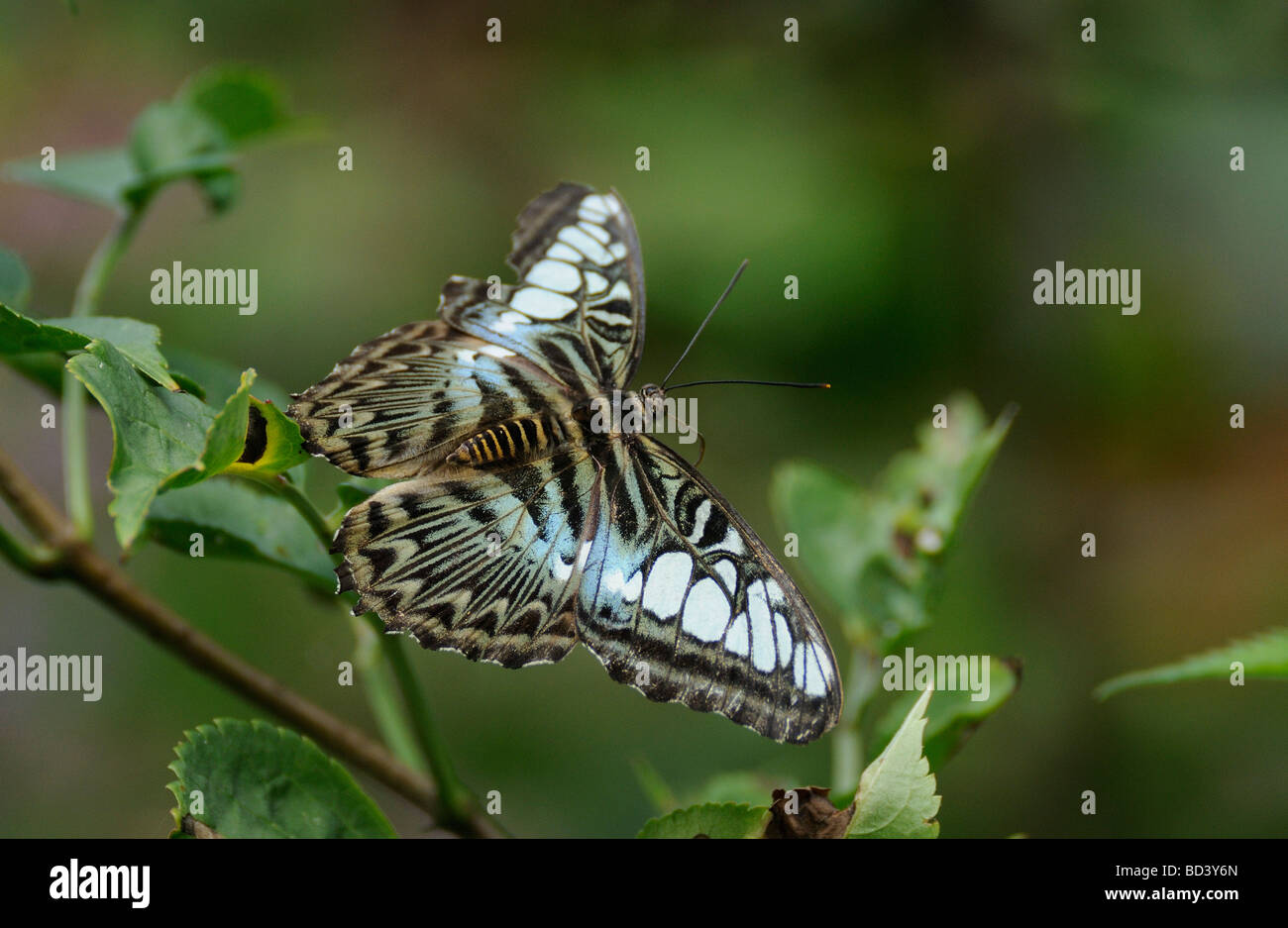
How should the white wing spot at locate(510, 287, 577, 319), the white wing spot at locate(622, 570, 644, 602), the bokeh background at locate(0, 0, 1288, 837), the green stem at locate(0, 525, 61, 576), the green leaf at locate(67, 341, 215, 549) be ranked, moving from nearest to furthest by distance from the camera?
the green leaf at locate(67, 341, 215, 549), the green stem at locate(0, 525, 61, 576), the white wing spot at locate(622, 570, 644, 602), the white wing spot at locate(510, 287, 577, 319), the bokeh background at locate(0, 0, 1288, 837)

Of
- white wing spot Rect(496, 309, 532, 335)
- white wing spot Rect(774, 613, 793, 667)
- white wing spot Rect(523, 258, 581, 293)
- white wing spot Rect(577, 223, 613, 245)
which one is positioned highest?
white wing spot Rect(577, 223, 613, 245)

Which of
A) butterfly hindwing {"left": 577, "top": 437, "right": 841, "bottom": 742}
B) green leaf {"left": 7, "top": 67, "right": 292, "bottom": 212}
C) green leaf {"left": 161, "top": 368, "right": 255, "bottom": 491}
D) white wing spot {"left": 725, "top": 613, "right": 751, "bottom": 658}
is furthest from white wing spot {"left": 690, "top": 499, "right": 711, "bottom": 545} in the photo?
green leaf {"left": 7, "top": 67, "right": 292, "bottom": 212}

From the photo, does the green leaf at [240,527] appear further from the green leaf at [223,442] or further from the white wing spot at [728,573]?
the white wing spot at [728,573]

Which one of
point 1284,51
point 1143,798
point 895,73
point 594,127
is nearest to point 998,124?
point 895,73

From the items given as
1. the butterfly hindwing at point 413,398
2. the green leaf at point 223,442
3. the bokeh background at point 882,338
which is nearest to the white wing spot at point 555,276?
the butterfly hindwing at point 413,398

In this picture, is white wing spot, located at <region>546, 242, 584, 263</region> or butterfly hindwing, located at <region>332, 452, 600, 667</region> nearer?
butterfly hindwing, located at <region>332, 452, 600, 667</region>

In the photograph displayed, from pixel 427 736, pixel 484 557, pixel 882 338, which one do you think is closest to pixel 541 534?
pixel 484 557

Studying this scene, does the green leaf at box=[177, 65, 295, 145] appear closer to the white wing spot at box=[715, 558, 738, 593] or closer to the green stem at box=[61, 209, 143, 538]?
the green stem at box=[61, 209, 143, 538]

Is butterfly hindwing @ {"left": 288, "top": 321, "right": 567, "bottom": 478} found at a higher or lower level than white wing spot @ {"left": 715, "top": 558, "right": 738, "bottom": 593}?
higher
